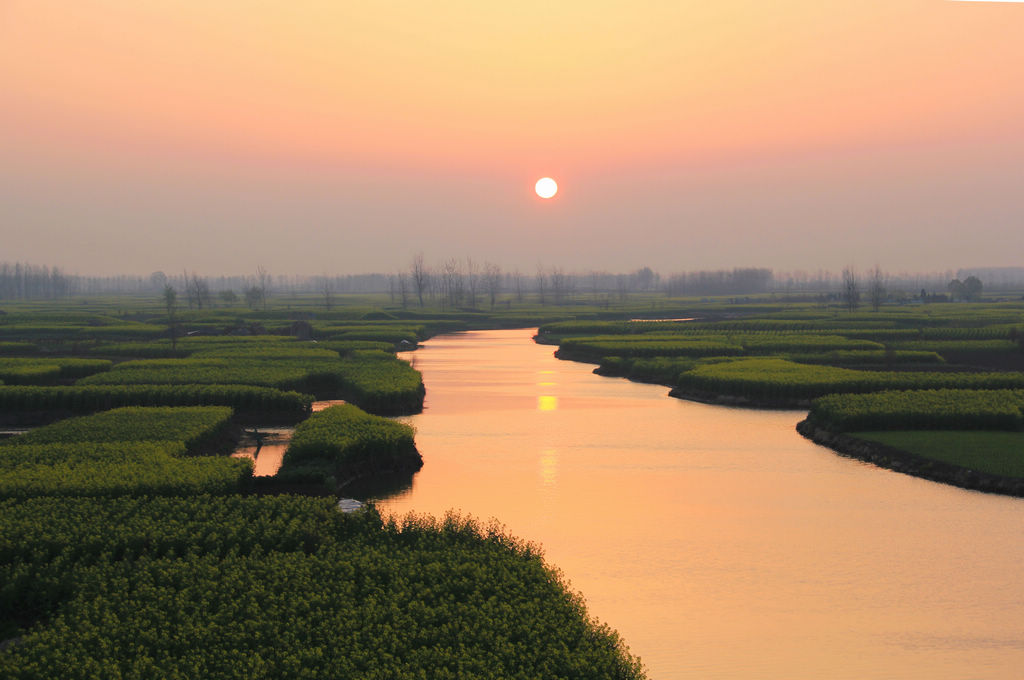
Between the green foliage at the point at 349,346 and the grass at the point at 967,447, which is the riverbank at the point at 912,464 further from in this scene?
the green foliage at the point at 349,346

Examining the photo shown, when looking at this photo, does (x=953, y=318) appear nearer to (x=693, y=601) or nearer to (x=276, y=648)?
(x=693, y=601)

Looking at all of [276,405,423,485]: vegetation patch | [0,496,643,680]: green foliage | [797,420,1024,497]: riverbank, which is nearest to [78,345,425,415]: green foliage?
[276,405,423,485]: vegetation patch

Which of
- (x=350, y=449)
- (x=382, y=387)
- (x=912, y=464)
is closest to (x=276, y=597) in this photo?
(x=350, y=449)

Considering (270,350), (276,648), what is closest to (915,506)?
(276,648)

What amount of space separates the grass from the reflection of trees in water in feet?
65.3

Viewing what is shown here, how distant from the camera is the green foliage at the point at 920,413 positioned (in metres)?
41.6

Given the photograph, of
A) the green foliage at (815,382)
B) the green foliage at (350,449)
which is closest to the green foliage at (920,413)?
the green foliage at (815,382)

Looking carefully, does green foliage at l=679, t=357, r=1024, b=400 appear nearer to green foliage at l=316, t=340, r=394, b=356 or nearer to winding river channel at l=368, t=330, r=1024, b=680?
winding river channel at l=368, t=330, r=1024, b=680

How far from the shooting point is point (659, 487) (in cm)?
3372

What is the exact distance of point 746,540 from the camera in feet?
88.5

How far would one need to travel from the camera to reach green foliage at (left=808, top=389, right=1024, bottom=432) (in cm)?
4162

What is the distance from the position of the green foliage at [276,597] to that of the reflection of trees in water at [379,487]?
6.69m

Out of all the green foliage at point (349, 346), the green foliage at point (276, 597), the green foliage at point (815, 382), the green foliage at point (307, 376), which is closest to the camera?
the green foliage at point (276, 597)

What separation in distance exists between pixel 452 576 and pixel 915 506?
18061 millimetres
